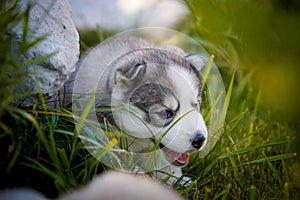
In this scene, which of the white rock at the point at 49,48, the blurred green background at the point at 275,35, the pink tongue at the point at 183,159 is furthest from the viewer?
the pink tongue at the point at 183,159

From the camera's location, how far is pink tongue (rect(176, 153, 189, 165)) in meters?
2.42

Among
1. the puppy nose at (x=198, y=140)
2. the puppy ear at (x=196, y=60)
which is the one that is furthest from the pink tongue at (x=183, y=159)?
the puppy ear at (x=196, y=60)

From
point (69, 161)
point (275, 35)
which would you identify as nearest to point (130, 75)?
point (69, 161)

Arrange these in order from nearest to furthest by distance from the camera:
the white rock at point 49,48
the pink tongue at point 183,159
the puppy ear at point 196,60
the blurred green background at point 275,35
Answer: the blurred green background at point 275,35, the white rock at point 49,48, the pink tongue at point 183,159, the puppy ear at point 196,60

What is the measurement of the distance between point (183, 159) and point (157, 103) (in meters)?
0.32

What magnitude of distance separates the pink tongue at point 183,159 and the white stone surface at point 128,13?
6.84 feet

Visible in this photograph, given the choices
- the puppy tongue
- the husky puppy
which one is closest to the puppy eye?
the husky puppy

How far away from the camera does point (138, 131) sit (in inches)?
91.1

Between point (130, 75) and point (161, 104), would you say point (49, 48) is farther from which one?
point (161, 104)

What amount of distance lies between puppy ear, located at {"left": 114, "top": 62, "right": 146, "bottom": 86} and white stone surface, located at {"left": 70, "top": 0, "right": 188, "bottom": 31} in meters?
1.93

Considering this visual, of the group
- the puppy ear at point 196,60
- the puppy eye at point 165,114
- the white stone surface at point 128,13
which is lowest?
the puppy eye at point 165,114

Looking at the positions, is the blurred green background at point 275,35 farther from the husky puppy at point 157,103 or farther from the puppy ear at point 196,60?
the puppy ear at point 196,60

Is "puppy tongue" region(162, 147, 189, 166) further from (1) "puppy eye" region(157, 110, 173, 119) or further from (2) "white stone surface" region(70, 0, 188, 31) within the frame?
(2) "white stone surface" region(70, 0, 188, 31)

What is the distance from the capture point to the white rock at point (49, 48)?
6.39ft
